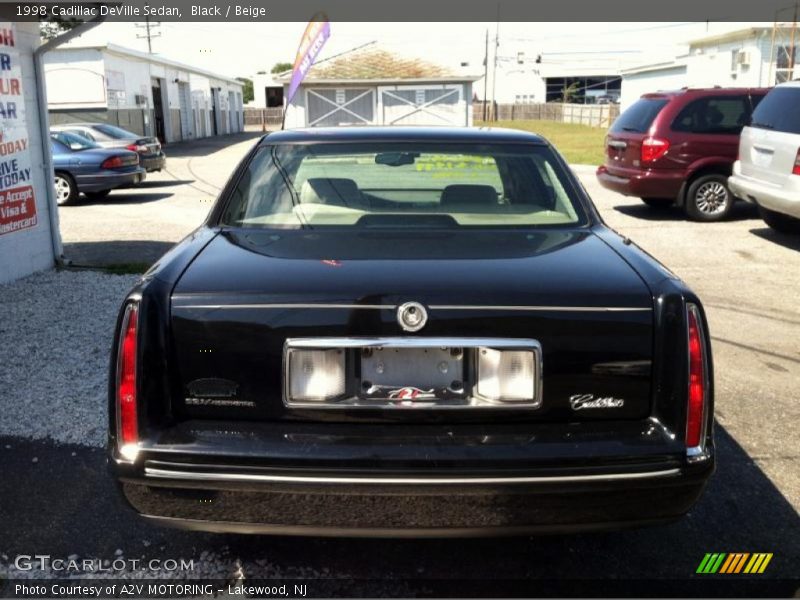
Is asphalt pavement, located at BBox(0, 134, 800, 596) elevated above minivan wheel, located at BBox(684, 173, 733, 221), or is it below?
below

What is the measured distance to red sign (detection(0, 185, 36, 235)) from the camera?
7.99 metres

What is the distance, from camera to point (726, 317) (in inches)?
277

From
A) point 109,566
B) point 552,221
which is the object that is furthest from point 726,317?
point 109,566

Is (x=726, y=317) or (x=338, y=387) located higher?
(x=338, y=387)

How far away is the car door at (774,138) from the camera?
948 centimetres

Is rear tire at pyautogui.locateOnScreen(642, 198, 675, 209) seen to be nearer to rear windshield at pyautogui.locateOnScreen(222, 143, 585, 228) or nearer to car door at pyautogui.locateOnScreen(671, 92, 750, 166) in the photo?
car door at pyautogui.locateOnScreen(671, 92, 750, 166)

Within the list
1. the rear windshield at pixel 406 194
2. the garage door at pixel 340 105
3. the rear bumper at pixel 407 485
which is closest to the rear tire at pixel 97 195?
the rear windshield at pixel 406 194

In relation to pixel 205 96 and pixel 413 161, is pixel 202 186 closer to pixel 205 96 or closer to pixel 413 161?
pixel 413 161

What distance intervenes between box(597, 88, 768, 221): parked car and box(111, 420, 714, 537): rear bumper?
10.3 metres

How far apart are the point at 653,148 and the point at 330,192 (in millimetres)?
9351

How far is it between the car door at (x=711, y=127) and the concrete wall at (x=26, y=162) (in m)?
8.59

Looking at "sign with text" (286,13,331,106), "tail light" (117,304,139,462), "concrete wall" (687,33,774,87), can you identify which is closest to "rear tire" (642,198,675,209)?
"sign with text" (286,13,331,106)

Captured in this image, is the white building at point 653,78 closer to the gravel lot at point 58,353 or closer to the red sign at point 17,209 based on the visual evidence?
the red sign at point 17,209

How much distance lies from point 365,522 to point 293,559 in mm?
762
